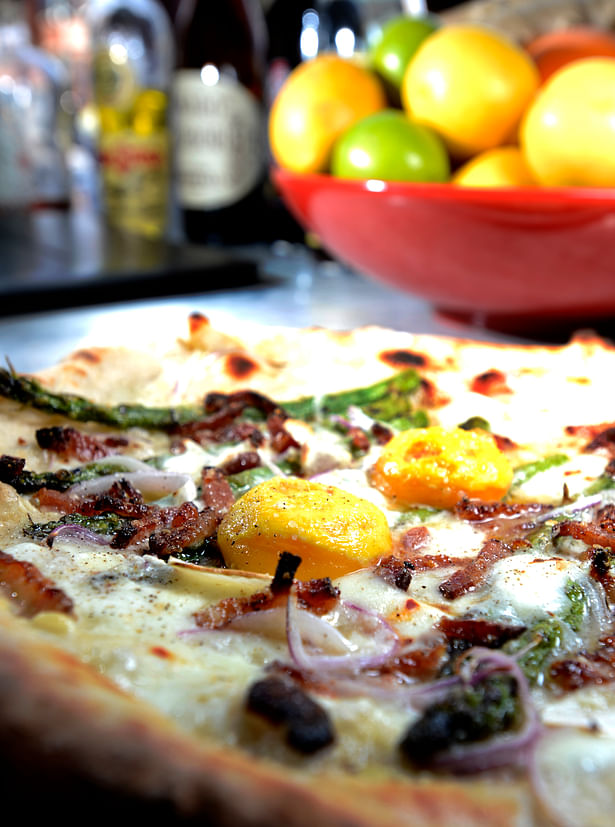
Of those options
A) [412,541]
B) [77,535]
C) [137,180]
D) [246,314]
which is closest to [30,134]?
[137,180]

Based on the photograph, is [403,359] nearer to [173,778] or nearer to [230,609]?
[230,609]

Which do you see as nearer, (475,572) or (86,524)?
(475,572)

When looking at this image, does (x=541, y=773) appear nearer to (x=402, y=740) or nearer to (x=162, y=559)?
(x=402, y=740)

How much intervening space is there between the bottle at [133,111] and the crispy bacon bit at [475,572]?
14.1 feet

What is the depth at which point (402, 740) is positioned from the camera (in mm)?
1183

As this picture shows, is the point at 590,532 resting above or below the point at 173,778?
below

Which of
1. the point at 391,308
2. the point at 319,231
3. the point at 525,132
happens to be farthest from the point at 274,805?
→ the point at 391,308

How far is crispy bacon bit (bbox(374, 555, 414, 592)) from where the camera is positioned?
1649 mm

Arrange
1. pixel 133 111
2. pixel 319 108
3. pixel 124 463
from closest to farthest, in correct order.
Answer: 1. pixel 124 463
2. pixel 319 108
3. pixel 133 111

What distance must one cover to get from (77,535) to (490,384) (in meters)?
1.38

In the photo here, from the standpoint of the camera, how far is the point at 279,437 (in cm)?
239

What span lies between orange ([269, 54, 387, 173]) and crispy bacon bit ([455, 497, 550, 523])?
1.99 meters

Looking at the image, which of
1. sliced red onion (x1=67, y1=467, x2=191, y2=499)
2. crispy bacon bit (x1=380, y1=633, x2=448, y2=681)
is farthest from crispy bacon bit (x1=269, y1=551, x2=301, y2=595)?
sliced red onion (x1=67, y1=467, x2=191, y2=499)

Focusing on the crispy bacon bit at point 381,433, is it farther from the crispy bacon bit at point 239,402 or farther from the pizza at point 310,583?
the crispy bacon bit at point 239,402
